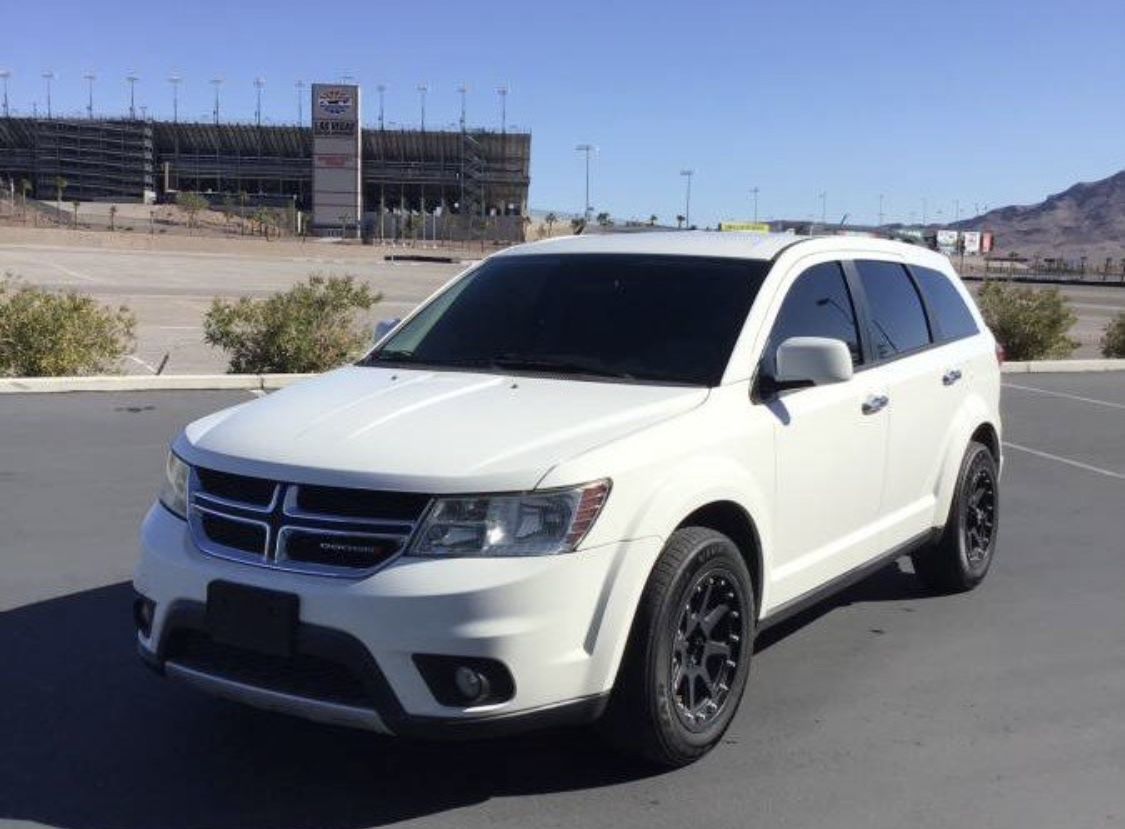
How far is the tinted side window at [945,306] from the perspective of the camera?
239 inches

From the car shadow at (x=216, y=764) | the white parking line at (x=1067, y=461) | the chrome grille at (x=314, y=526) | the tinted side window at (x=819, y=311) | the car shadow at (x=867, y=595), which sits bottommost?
the car shadow at (x=216, y=764)

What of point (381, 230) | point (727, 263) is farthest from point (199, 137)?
point (727, 263)

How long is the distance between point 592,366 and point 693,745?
1.48m

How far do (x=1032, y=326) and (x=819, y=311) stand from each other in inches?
610

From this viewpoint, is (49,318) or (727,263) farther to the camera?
(49,318)

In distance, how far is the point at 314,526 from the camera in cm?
346

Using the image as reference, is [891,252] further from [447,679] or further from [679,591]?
[447,679]

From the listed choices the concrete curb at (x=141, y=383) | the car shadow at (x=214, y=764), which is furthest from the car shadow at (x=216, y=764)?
the concrete curb at (x=141, y=383)

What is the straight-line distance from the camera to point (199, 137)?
154875mm

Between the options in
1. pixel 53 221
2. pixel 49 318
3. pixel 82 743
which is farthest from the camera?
pixel 53 221

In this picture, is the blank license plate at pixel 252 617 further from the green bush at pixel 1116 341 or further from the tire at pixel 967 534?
the green bush at pixel 1116 341

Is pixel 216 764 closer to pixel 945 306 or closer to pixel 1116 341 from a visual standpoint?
pixel 945 306

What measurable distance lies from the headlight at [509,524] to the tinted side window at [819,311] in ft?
4.56

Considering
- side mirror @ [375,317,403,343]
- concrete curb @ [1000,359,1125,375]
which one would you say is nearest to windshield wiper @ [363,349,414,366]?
side mirror @ [375,317,403,343]
